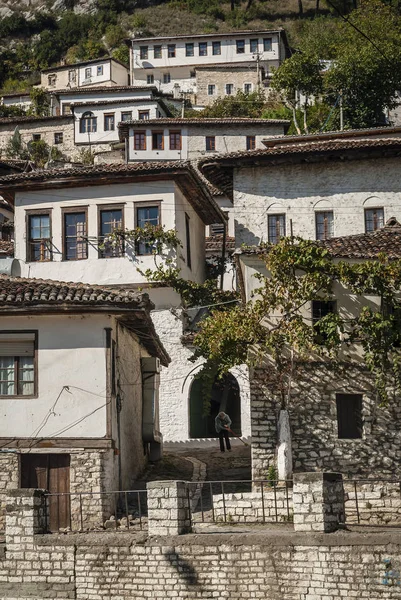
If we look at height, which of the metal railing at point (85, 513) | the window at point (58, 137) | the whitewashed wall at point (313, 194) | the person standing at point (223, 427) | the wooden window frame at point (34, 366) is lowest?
the metal railing at point (85, 513)

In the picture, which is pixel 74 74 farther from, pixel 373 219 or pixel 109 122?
pixel 373 219

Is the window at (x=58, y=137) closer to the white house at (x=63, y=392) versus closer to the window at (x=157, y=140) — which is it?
the window at (x=157, y=140)

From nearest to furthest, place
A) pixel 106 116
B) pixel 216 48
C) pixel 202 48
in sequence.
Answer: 1. pixel 106 116
2. pixel 216 48
3. pixel 202 48

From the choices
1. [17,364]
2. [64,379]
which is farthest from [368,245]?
[17,364]

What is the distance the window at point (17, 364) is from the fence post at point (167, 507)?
5.24 m

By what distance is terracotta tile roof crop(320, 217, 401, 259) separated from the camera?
2138cm

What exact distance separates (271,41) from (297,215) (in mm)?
55670

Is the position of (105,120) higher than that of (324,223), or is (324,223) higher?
(105,120)

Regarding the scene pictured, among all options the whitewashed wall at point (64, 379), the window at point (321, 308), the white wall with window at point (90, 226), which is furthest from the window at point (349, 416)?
the white wall with window at point (90, 226)

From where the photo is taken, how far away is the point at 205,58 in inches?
3438

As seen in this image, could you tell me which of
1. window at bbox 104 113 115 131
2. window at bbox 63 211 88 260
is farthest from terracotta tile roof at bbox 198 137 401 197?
window at bbox 104 113 115 131

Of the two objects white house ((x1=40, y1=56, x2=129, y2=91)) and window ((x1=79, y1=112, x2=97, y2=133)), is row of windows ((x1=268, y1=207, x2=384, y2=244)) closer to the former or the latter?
window ((x1=79, y1=112, x2=97, y2=133))

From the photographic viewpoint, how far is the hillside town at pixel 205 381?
597 inches

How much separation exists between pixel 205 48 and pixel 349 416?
232 feet
